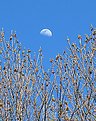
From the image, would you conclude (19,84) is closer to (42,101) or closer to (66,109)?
(42,101)

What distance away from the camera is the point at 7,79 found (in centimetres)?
719

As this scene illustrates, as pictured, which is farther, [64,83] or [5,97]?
[5,97]

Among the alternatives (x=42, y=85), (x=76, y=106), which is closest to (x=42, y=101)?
(x=42, y=85)

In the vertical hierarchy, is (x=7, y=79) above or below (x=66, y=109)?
above

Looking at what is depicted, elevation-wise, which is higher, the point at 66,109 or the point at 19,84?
the point at 19,84

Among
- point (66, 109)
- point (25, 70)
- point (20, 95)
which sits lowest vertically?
point (66, 109)

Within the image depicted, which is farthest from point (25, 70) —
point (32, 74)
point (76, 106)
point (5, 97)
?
point (76, 106)

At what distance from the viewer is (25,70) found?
729 centimetres

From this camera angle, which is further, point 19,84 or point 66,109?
point 19,84

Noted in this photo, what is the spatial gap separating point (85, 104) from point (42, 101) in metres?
0.82

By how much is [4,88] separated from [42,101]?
0.84 meters

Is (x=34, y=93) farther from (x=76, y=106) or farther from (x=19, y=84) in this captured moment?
(x=76, y=106)

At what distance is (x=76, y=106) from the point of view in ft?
21.3

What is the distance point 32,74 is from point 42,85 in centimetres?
41
